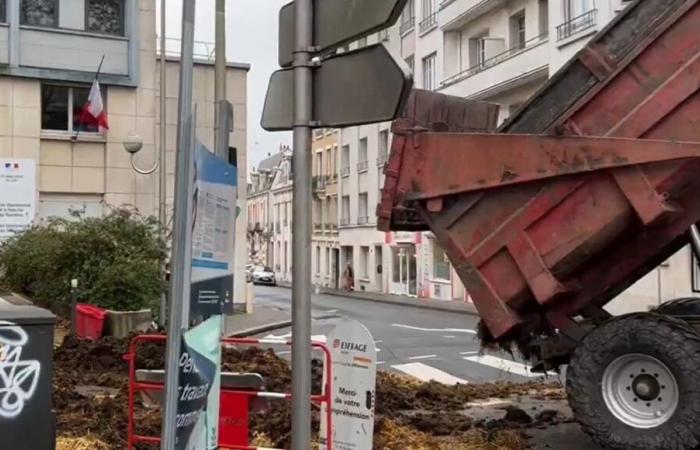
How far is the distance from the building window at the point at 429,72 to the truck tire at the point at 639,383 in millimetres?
34595

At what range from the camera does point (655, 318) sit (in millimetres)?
5996

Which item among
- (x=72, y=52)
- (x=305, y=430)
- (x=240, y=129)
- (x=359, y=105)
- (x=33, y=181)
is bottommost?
(x=305, y=430)

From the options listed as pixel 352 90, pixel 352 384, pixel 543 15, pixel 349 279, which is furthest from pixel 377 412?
pixel 349 279

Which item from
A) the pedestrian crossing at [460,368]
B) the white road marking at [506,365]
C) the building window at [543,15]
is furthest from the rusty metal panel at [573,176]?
the building window at [543,15]

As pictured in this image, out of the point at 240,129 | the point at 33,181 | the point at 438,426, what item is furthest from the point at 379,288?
the point at 438,426

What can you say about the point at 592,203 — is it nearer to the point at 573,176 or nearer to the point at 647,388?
the point at 573,176

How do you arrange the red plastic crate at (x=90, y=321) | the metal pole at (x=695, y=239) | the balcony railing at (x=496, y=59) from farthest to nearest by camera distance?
the balcony railing at (x=496, y=59) → the red plastic crate at (x=90, y=321) → the metal pole at (x=695, y=239)

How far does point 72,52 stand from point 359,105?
77.8ft

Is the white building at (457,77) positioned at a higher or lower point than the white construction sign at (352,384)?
higher

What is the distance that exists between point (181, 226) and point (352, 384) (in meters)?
2.18

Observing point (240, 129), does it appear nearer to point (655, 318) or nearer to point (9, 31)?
point (9, 31)

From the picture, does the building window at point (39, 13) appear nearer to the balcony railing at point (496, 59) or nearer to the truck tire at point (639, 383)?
the balcony railing at point (496, 59)

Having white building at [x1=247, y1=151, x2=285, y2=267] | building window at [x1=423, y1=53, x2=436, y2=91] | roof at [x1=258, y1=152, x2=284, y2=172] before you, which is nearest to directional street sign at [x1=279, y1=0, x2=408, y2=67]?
building window at [x1=423, y1=53, x2=436, y2=91]

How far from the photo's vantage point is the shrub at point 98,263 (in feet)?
55.8
